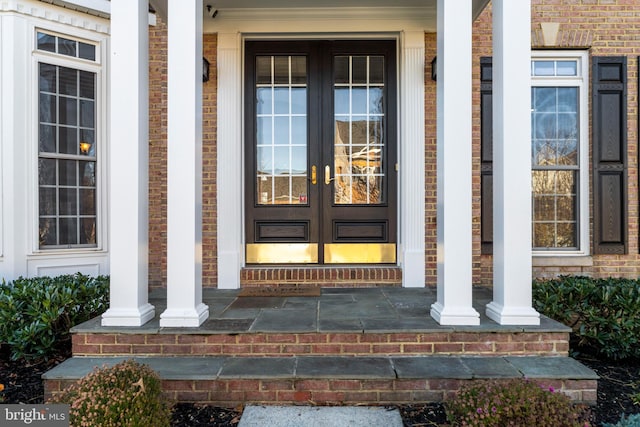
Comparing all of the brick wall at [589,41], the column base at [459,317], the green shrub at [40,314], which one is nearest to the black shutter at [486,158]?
the brick wall at [589,41]

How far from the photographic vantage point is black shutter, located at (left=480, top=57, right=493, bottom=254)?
455cm

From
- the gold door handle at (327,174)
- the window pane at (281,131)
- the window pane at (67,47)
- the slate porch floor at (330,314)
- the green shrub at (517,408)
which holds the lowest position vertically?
the green shrub at (517,408)

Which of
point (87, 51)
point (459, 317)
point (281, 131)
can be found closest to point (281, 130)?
point (281, 131)

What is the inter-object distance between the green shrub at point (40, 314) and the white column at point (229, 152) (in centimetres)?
142

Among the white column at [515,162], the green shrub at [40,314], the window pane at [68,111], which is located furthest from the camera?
the window pane at [68,111]

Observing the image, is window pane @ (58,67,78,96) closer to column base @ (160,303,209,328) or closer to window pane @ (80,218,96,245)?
window pane @ (80,218,96,245)

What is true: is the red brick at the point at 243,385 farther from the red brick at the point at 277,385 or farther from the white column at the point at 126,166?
the white column at the point at 126,166

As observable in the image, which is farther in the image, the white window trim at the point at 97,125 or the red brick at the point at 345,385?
the white window trim at the point at 97,125

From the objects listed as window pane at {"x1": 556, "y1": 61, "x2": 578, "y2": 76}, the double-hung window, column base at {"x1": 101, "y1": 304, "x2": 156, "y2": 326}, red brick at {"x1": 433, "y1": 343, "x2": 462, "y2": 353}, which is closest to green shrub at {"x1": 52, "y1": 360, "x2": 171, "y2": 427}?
column base at {"x1": 101, "y1": 304, "x2": 156, "y2": 326}

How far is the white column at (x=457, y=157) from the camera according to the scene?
3096mm

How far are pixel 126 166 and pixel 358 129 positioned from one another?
8.74ft

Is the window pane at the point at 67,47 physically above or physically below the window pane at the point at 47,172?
above
